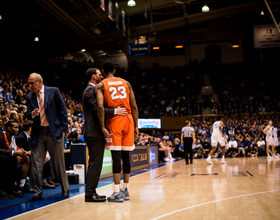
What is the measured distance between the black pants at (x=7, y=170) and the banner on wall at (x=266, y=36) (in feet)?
60.2

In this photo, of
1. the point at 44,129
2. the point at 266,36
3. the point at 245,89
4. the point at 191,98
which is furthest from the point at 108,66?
the point at 245,89

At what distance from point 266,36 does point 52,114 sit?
59.7ft


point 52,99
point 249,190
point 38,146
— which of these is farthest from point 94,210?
point 249,190

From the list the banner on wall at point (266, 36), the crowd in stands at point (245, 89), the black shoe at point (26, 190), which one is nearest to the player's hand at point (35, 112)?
the black shoe at point (26, 190)

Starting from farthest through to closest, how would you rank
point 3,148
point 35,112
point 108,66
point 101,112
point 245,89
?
point 245,89 < point 3,148 < point 108,66 < point 35,112 < point 101,112

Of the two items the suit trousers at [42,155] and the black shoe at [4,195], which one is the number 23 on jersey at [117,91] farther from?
the black shoe at [4,195]

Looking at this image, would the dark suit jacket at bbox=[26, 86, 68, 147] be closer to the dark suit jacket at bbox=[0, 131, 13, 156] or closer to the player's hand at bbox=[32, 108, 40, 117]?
the player's hand at bbox=[32, 108, 40, 117]

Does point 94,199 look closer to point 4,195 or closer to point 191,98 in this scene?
point 4,195

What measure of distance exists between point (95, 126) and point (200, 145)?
16.3 m

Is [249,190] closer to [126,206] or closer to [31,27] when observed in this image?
[126,206]

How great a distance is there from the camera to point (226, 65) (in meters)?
30.4

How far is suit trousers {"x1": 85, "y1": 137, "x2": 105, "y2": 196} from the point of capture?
4.48m

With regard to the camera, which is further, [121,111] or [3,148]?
[3,148]

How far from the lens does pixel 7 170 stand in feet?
16.4
